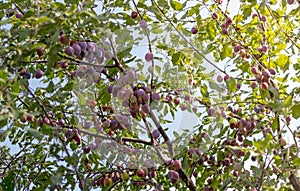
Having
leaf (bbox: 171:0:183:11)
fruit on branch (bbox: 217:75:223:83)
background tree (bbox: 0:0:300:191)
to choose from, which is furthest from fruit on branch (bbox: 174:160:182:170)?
leaf (bbox: 171:0:183:11)

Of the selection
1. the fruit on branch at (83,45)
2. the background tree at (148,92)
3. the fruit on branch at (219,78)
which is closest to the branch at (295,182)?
the background tree at (148,92)

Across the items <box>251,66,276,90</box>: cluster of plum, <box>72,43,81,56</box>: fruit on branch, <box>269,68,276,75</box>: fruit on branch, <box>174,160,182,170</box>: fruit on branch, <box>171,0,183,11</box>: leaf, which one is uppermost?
<box>171,0,183,11</box>: leaf

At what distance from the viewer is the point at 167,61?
2041mm

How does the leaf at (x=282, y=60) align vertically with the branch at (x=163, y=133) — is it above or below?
above

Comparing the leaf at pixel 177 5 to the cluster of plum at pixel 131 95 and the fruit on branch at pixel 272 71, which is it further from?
the fruit on branch at pixel 272 71

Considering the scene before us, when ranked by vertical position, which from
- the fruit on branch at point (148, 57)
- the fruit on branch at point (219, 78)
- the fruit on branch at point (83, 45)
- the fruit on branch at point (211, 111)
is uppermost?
the fruit on branch at point (219, 78)

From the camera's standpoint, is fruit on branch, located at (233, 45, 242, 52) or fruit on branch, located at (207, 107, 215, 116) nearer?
fruit on branch, located at (207, 107, 215, 116)

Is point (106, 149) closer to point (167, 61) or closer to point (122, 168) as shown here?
point (122, 168)

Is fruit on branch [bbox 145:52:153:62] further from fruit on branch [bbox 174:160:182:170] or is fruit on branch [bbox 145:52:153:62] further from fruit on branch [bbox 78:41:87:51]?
fruit on branch [bbox 174:160:182:170]

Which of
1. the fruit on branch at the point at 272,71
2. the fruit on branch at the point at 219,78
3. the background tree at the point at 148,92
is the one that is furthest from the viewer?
the fruit on branch at the point at 219,78

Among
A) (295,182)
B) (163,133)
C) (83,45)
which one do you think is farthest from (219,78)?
(83,45)

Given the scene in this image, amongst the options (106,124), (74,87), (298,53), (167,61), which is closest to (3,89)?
(74,87)

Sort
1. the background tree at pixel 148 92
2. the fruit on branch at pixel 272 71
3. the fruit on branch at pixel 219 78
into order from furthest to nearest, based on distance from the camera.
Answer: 1. the fruit on branch at pixel 219 78
2. the fruit on branch at pixel 272 71
3. the background tree at pixel 148 92

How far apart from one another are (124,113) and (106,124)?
0.40 feet
